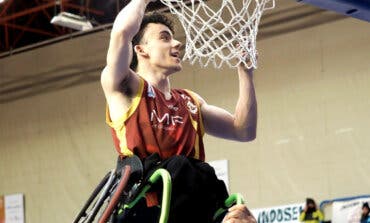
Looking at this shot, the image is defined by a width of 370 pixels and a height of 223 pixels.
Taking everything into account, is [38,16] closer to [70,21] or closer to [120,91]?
[70,21]

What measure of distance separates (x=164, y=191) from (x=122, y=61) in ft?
2.20

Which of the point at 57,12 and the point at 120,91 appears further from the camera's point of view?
the point at 57,12

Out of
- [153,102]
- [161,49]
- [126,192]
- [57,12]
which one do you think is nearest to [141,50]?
[161,49]

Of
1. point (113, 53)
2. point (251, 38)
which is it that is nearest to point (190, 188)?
point (113, 53)

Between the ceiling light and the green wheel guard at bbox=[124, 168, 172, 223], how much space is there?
8.73 meters

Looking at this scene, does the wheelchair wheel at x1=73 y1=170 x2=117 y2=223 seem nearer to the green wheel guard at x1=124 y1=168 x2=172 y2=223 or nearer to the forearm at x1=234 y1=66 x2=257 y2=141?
the green wheel guard at x1=124 y1=168 x2=172 y2=223

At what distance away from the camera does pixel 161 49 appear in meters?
4.23

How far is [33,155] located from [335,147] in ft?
19.3

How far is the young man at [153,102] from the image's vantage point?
12.9 ft

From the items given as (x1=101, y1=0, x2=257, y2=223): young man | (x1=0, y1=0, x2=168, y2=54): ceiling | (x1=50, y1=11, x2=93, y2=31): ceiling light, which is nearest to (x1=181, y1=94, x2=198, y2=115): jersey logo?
(x1=101, y1=0, x2=257, y2=223): young man

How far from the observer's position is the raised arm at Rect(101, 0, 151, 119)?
3.90 m

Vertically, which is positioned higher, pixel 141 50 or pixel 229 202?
pixel 141 50

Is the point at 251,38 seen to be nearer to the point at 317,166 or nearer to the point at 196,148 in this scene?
the point at 196,148

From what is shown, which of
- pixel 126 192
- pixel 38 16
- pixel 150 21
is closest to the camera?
pixel 126 192
